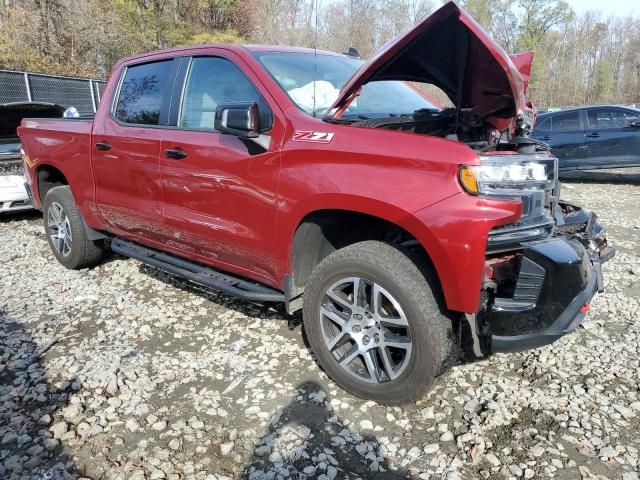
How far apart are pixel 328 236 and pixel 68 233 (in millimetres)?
3185

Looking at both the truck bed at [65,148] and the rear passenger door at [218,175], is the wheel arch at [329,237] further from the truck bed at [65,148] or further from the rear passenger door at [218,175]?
the truck bed at [65,148]

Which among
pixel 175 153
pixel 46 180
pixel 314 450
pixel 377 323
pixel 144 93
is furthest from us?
pixel 46 180

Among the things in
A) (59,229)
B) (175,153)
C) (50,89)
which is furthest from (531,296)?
(50,89)

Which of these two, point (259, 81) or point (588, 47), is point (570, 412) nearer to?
point (259, 81)

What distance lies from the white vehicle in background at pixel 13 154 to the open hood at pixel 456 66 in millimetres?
5536

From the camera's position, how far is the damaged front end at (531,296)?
222 centimetres

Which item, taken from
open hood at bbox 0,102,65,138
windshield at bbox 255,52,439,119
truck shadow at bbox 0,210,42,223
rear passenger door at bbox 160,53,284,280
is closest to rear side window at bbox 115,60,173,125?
rear passenger door at bbox 160,53,284,280

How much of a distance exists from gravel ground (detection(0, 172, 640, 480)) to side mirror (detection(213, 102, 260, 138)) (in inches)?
58.3

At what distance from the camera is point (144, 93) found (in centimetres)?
387

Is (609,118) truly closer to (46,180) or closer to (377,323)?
(377,323)

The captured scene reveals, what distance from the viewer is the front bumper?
2219 millimetres

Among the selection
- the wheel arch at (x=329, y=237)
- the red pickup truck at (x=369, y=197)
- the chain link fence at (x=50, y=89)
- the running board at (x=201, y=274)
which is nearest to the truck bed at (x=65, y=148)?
the red pickup truck at (x=369, y=197)

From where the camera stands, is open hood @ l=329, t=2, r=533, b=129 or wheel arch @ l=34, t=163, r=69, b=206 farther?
wheel arch @ l=34, t=163, r=69, b=206

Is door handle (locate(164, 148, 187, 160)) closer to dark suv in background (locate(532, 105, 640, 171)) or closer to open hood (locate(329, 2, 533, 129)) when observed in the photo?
open hood (locate(329, 2, 533, 129))
